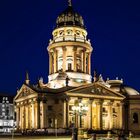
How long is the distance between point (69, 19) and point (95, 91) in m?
20.7

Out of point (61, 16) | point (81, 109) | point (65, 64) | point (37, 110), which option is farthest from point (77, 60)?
point (81, 109)

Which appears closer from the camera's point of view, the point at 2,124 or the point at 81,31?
the point at 81,31

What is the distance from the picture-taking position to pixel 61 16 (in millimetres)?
106438

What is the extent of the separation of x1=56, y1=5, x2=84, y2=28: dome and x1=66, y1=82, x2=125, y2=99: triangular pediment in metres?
18.2

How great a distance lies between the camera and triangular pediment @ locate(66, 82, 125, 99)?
9188 centimetres

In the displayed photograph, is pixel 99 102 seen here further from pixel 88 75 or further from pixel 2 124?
pixel 2 124

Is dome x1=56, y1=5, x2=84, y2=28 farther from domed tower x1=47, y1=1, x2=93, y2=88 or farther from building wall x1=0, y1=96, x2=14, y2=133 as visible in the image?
building wall x1=0, y1=96, x2=14, y2=133

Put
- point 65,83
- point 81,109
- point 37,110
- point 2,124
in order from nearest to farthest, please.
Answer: point 81,109 < point 37,110 < point 65,83 < point 2,124

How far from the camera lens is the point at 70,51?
338 feet

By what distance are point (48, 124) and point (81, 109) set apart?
3162 cm

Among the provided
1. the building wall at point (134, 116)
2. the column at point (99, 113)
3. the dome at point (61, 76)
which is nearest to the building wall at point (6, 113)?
the dome at point (61, 76)

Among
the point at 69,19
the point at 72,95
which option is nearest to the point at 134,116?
the point at 72,95

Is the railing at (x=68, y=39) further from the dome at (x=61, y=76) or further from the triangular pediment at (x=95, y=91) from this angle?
the triangular pediment at (x=95, y=91)

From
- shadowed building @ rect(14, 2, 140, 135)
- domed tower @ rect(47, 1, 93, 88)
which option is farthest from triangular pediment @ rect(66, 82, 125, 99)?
domed tower @ rect(47, 1, 93, 88)
